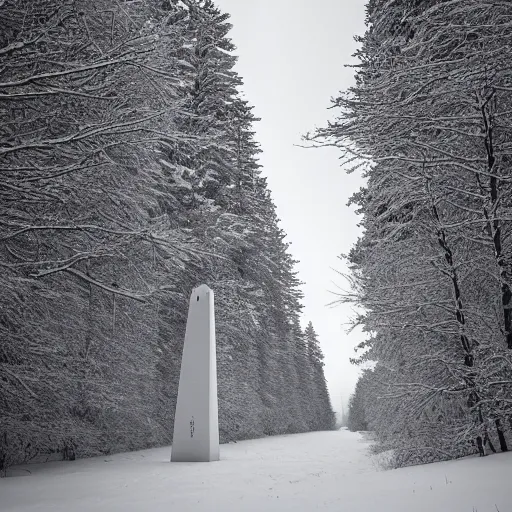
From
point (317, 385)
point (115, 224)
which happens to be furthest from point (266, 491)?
point (317, 385)

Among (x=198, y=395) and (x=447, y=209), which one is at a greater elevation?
(x=447, y=209)

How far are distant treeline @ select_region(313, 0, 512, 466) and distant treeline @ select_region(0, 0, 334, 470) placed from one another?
2.39 metres

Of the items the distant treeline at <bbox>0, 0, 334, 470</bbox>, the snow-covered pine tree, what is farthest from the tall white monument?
the snow-covered pine tree

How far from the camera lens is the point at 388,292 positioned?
747 cm

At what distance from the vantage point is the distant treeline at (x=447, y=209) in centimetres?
442

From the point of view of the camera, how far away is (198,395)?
31.9 feet

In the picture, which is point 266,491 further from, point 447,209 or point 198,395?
point 447,209

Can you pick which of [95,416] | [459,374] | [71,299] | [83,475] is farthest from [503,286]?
[95,416]

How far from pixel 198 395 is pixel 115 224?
4.22 meters

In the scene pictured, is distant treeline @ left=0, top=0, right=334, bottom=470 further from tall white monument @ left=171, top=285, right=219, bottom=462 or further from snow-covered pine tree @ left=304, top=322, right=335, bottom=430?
snow-covered pine tree @ left=304, top=322, right=335, bottom=430

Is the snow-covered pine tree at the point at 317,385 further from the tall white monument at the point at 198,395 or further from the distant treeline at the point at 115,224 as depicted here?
the tall white monument at the point at 198,395

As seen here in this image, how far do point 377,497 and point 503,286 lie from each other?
294 cm

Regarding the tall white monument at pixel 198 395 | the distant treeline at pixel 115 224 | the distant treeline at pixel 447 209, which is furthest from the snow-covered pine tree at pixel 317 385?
the distant treeline at pixel 447 209

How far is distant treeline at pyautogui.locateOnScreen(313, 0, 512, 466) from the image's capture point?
4.42 meters
